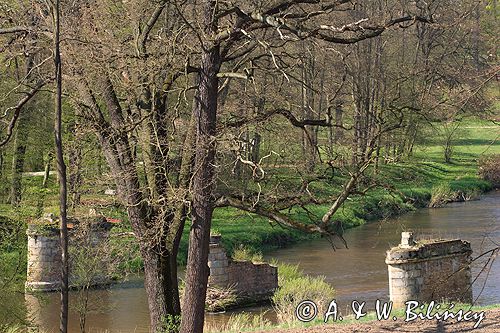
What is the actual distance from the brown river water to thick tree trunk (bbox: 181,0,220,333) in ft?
13.0

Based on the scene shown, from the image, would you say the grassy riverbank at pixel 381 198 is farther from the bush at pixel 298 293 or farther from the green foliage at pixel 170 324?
the green foliage at pixel 170 324

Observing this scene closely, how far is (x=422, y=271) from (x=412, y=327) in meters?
7.34

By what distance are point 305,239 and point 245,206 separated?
22.7m

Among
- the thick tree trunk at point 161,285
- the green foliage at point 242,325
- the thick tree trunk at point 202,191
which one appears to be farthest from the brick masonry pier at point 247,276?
the thick tree trunk at point 202,191

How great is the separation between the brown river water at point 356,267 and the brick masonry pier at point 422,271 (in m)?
0.64

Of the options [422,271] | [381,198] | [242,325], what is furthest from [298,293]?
[381,198]

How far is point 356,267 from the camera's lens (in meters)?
29.2

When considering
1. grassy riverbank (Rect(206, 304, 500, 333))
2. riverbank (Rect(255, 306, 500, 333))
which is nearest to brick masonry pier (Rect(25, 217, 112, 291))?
grassy riverbank (Rect(206, 304, 500, 333))

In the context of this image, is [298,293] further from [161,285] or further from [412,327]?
[412,327]

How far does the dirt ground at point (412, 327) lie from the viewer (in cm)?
1323

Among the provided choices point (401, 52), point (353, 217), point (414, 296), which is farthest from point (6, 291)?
point (401, 52)

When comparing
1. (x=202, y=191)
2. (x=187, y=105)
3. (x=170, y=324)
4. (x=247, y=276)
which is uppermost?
(x=187, y=105)

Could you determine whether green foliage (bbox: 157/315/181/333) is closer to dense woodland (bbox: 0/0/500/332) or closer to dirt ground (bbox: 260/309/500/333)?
dense woodland (bbox: 0/0/500/332)

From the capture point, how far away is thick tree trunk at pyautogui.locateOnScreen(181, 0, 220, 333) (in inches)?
522
